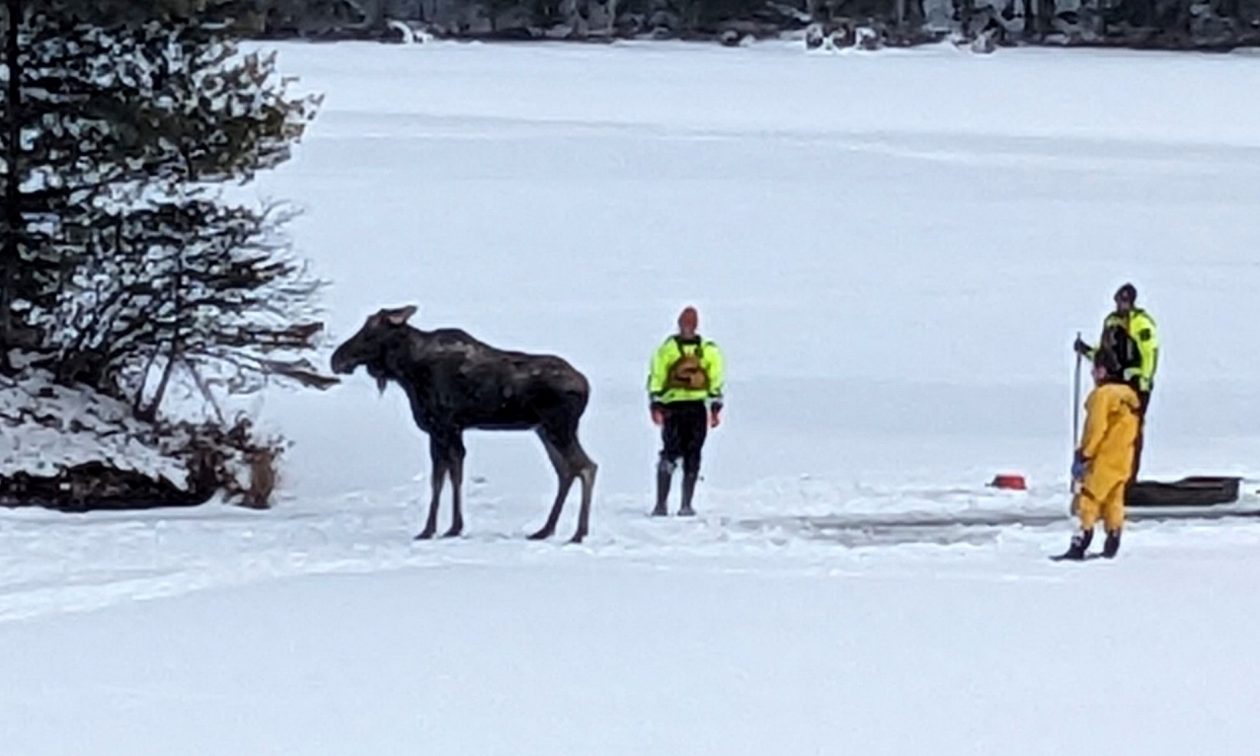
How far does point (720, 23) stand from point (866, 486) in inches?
2607

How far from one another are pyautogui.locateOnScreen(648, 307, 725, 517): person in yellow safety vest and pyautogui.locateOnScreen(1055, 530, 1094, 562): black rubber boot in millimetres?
3056

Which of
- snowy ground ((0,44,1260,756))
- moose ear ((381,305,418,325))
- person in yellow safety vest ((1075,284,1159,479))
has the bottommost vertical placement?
snowy ground ((0,44,1260,756))

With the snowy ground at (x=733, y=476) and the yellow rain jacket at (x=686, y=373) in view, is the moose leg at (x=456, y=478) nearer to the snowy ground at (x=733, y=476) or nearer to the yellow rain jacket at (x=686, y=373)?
the snowy ground at (x=733, y=476)

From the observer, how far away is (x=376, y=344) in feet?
53.8

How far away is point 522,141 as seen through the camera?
4662 centimetres

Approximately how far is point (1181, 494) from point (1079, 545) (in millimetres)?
3358

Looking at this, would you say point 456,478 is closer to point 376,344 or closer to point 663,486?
point 376,344

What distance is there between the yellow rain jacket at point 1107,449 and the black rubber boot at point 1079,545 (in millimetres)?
129

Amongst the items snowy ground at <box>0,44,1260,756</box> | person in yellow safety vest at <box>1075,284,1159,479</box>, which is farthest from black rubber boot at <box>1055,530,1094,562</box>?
person in yellow safety vest at <box>1075,284,1159,479</box>

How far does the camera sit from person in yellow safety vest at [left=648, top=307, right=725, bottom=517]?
17.7 m

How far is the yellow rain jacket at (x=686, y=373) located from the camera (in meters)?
17.6

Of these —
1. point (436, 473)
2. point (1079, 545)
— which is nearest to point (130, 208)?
point (436, 473)

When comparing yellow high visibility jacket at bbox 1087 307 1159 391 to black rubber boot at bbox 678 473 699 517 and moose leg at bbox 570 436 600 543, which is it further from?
moose leg at bbox 570 436 600 543

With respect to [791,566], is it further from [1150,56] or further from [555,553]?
[1150,56]
